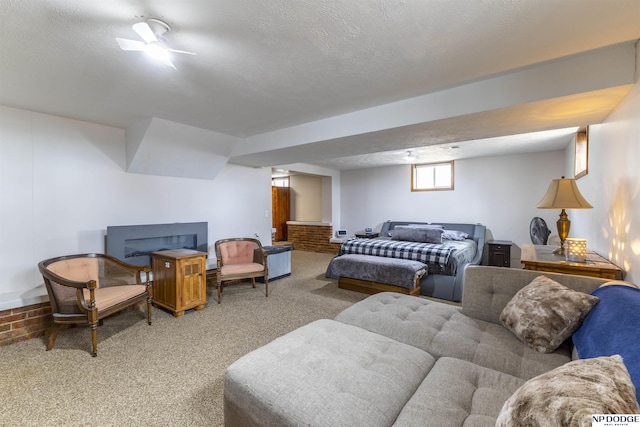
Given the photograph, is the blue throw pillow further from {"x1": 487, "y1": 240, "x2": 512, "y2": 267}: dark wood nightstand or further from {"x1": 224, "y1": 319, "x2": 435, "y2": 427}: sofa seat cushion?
{"x1": 487, "y1": 240, "x2": 512, "y2": 267}: dark wood nightstand

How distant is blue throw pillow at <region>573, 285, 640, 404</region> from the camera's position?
3.43 feet

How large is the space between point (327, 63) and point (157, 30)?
1091 mm

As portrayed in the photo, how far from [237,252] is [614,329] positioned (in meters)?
4.18

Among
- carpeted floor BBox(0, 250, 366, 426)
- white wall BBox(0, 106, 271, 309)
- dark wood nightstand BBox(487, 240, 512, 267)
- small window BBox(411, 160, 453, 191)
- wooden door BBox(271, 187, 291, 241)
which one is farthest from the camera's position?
wooden door BBox(271, 187, 291, 241)

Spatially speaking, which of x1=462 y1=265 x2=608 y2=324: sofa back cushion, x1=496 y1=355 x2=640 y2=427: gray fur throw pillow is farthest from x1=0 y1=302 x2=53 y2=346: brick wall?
x1=462 y1=265 x2=608 y2=324: sofa back cushion

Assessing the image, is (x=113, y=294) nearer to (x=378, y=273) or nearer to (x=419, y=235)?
(x=378, y=273)

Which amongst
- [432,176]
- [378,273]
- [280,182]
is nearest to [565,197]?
[378,273]

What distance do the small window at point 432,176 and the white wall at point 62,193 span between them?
16.5 ft

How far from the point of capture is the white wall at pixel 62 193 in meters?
2.82

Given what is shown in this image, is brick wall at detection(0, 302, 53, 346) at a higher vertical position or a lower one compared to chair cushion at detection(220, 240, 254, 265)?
lower

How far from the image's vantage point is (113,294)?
2797 millimetres

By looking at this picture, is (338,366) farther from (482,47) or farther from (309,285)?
(309,285)

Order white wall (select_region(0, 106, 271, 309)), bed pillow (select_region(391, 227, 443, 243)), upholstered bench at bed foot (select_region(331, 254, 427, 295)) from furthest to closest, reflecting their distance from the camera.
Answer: bed pillow (select_region(391, 227, 443, 243))
upholstered bench at bed foot (select_region(331, 254, 427, 295))
white wall (select_region(0, 106, 271, 309))

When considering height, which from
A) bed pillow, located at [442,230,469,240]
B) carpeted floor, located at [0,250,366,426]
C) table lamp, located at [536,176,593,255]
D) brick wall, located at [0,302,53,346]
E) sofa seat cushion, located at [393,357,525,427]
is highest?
table lamp, located at [536,176,593,255]
